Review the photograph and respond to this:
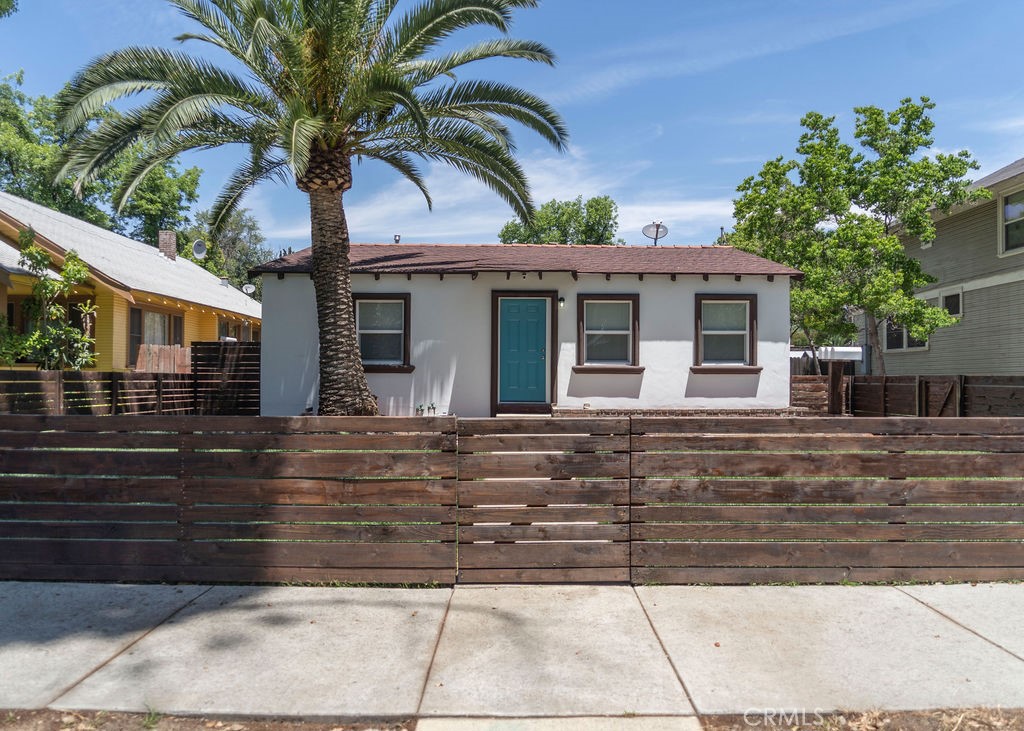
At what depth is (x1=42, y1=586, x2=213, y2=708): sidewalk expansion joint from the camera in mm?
3342

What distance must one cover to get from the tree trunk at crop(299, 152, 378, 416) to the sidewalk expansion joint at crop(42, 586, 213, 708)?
598 centimetres

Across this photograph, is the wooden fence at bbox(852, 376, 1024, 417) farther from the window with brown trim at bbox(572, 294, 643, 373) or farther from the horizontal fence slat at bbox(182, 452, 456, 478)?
the horizontal fence slat at bbox(182, 452, 456, 478)

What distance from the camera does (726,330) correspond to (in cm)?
1439

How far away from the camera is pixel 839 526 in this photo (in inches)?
193

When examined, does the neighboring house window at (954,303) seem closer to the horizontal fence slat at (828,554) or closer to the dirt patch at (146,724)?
the horizontal fence slat at (828,554)

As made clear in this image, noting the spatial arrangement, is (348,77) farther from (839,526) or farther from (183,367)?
(183,367)

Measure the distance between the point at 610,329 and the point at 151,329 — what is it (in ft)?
47.6

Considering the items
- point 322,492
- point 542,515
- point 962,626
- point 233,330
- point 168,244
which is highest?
point 168,244

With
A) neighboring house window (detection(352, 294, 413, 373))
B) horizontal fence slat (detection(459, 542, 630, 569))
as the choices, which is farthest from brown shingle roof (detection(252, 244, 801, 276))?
horizontal fence slat (detection(459, 542, 630, 569))

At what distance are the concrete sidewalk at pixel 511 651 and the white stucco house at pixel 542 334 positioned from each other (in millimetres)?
9128

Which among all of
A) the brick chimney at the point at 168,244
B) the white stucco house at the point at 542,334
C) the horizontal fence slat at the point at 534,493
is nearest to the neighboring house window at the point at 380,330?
the white stucco house at the point at 542,334

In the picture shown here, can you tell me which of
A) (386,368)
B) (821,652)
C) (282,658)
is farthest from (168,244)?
(821,652)

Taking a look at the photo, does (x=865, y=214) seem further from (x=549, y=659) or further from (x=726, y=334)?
(x=549, y=659)

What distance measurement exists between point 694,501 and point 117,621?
4.00m
